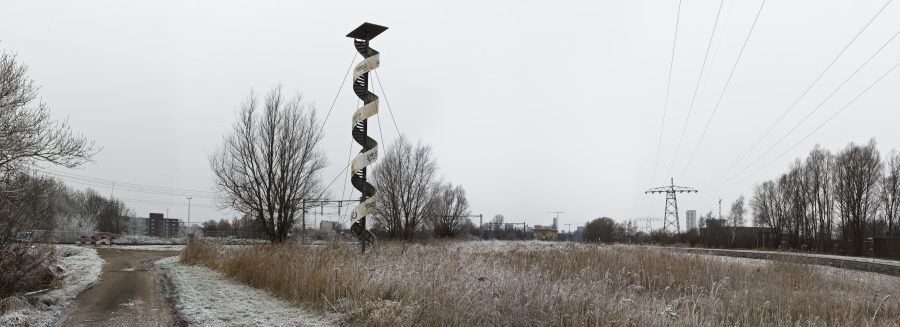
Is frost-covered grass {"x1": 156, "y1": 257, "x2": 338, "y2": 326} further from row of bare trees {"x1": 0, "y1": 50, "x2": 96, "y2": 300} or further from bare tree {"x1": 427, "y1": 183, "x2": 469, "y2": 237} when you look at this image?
bare tree {"x1": 427, "y1": 183, "x2": 469, "y2": 237}

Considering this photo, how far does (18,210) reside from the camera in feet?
27.3

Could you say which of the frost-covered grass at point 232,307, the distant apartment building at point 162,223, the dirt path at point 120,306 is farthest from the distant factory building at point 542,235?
the distant apartment building at point 162,223

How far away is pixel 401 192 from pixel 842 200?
36.7 meters

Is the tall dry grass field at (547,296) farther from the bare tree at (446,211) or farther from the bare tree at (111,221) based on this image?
the bare tree at (111,221)

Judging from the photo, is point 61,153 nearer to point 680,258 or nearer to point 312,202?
point 312,202

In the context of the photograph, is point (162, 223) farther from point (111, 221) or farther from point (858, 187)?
point (858, 187)

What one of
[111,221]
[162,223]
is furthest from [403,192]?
[162,223]

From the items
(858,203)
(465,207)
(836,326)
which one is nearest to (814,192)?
(858,203)

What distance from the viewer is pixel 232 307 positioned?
296 inches

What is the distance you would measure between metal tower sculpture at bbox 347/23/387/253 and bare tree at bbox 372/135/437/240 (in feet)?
91.9

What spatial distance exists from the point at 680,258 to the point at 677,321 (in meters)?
8.05

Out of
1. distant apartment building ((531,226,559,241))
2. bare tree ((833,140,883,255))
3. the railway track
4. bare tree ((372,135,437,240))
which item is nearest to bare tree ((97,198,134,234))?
bare tree ((372,135,437,240))

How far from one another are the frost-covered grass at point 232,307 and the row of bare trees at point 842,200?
3819cm

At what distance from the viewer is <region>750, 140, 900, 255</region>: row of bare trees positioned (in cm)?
3888
